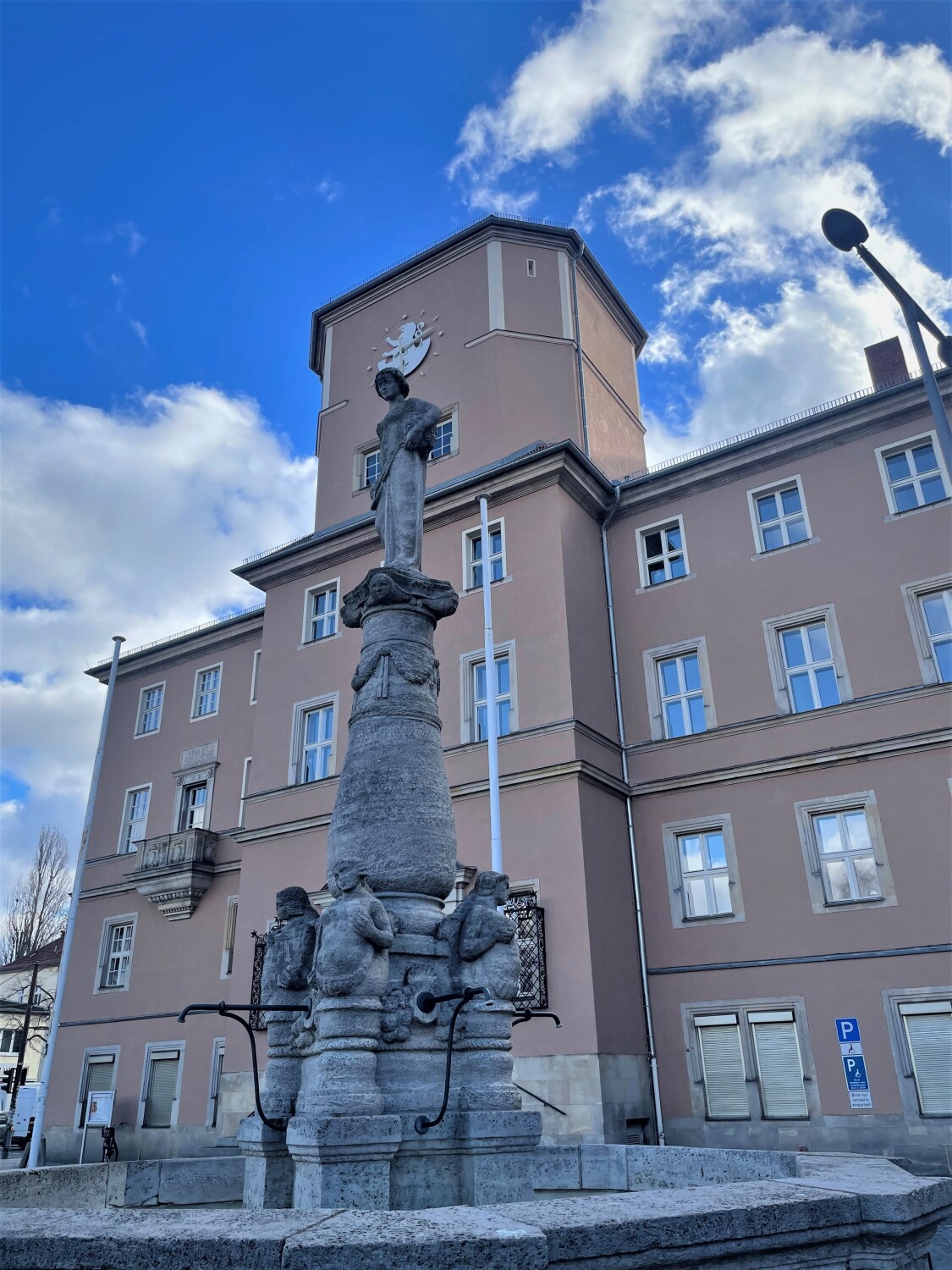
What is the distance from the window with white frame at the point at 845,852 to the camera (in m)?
17.8

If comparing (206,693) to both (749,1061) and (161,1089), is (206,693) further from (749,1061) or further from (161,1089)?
(749,1061)

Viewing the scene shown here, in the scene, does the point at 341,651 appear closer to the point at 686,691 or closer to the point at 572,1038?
the point at 686,691

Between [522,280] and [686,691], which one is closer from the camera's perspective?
[686,691]

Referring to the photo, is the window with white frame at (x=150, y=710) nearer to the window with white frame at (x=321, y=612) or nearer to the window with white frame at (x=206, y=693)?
the window with white frame at (x=206, y=693)

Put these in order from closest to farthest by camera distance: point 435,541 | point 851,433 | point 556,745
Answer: point 556,745 → point 851,433 → point 435,541

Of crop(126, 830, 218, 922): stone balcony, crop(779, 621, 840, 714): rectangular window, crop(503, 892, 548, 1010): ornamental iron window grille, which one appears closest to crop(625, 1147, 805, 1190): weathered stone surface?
crop(503, 892, 548, 1010): ornamental iron window grille

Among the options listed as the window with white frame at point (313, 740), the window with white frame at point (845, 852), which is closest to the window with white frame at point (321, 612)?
the window with white frame at point (313, 740)

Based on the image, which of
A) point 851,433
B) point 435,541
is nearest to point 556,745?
point 435,541

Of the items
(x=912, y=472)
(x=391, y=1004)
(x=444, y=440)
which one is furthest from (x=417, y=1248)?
(x=444, y=440)

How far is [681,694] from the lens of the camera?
21516mm

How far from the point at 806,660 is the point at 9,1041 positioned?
52.7 metres

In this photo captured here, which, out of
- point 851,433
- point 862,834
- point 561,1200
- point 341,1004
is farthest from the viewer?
point 851,433

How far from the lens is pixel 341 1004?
6.48 m

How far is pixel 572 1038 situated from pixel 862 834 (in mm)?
6650
